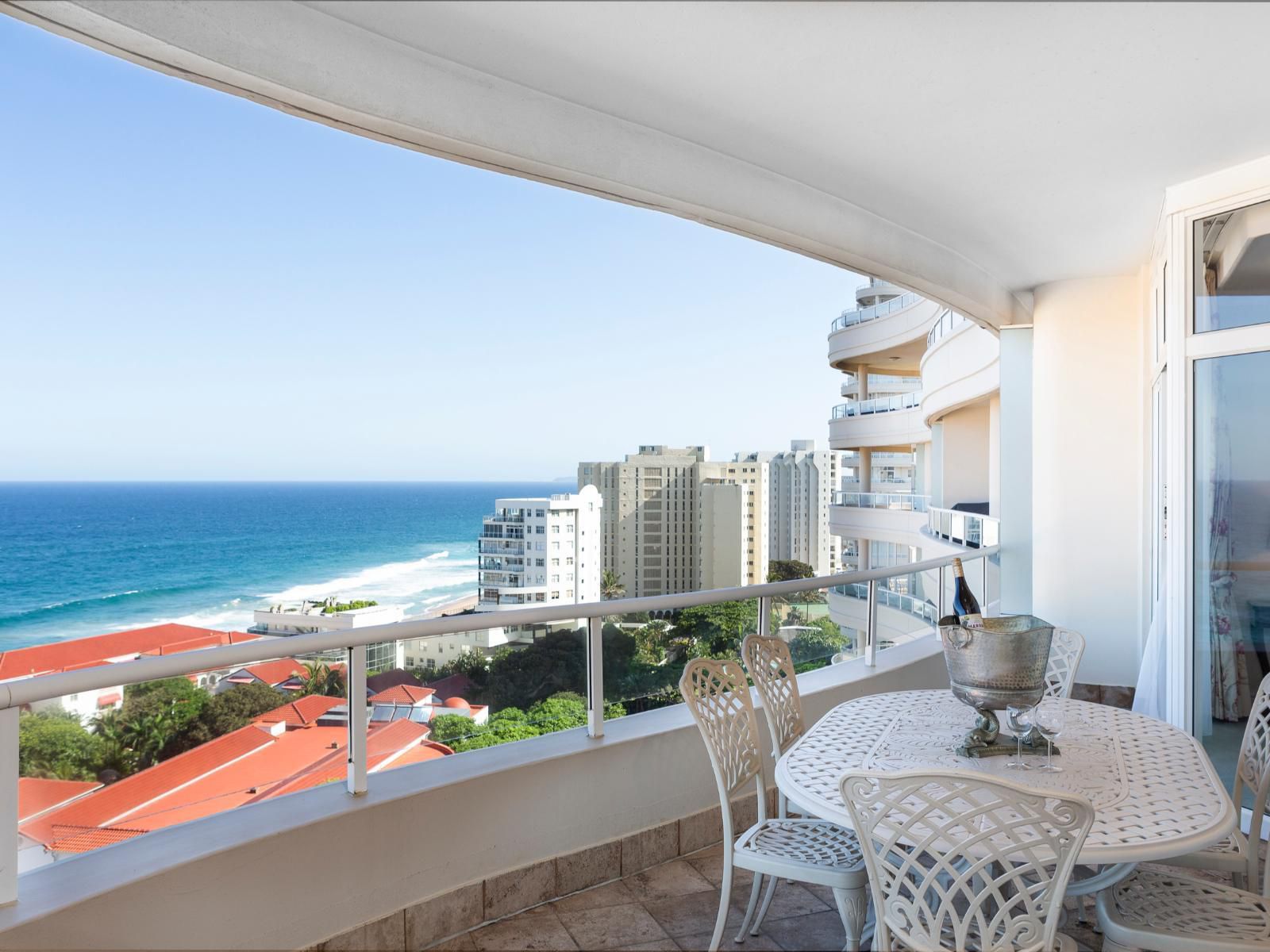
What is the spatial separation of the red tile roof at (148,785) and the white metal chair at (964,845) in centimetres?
169

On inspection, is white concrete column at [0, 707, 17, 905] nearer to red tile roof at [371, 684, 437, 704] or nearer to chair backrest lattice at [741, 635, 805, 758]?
red tile roof at [371, 684, 437, 704]

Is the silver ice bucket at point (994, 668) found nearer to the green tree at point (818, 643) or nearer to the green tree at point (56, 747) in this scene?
the green tree at point (818, 643)

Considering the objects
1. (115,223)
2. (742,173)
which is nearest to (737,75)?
(742,173)

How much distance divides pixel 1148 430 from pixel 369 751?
16.0 ft

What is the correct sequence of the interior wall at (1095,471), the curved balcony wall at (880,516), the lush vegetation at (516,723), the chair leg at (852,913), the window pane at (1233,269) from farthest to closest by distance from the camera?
the curved balcony wall at (880,516), the interior wall at (1095,471), the window pane at (1233,269), the lush vegetation at (516,723), the chair leg at (852,913)

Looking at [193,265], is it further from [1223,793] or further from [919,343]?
[1223,793]

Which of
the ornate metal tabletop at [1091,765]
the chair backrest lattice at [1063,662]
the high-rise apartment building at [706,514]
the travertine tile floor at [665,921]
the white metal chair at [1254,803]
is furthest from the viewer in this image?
the high-rise apartment building at [706,514]

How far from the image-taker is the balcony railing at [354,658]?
6.47ft

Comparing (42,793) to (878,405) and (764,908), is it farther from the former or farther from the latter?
(878,405)

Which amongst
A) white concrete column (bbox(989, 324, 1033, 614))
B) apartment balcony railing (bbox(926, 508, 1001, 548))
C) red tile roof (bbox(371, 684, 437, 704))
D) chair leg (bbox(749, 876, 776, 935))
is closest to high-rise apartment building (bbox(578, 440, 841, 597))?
apartment balcony railing (bbox(926, 508, 1001, 548))

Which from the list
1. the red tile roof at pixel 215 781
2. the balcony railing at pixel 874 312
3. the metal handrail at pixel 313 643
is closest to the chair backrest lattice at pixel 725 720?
the metal handrail at pixel 313 643

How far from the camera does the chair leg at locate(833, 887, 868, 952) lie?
2.29 meters

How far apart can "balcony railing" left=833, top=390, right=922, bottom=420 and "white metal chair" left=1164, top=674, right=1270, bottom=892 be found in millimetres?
15247

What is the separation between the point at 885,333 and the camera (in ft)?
58.5
